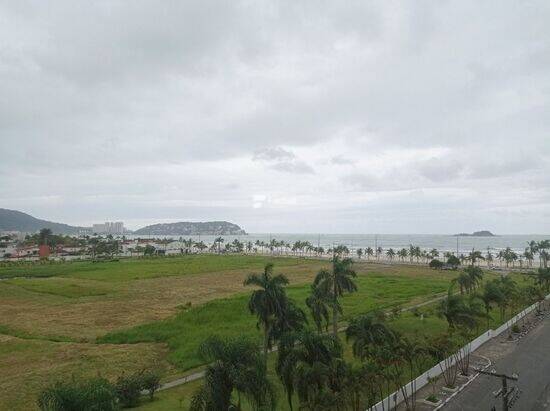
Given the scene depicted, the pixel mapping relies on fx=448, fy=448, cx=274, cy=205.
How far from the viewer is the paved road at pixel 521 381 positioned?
2733 cm

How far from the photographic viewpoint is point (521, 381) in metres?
31.2

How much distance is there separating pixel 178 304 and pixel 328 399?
50533 millimetres

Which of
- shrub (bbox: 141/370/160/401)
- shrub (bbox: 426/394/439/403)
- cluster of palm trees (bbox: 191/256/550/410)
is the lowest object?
shrub (bbox: 426/394/439/403)

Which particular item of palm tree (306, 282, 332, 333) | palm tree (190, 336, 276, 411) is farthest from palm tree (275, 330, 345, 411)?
palm tree (306, 282, 332, 333)

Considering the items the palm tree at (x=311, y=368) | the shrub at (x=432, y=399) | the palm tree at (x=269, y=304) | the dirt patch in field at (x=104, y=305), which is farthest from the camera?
the dirt patch in field at (x=104, y=305)

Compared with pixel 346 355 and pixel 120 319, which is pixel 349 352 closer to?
pixel 346 355

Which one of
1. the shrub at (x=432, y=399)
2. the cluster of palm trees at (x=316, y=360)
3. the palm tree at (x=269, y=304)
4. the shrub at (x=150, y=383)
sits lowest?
the shrub at (x=432, y=399)

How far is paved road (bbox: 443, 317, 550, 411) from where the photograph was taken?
27.3 m

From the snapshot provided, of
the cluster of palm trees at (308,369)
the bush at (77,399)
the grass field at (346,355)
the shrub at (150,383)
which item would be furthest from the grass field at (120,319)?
the bush at (77,399)

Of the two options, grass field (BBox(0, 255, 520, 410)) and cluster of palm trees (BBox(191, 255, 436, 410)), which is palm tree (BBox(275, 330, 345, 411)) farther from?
grass field (BBox(0, 255, 520, 410))

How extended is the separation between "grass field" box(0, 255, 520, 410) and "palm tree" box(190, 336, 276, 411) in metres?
9.29

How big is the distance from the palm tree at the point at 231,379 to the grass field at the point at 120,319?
929cm

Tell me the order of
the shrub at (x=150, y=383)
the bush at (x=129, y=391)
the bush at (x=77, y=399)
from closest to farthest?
the bush at (x=77, y=399) < the bush at (x=129, y=391) < the shrub at (x=150, y=383)

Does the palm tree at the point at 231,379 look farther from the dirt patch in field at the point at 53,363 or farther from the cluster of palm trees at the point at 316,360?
the dirt patch in field at the point at 53,363
